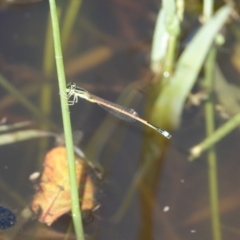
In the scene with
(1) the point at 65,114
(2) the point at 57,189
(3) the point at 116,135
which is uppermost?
(3) the point at 116,135

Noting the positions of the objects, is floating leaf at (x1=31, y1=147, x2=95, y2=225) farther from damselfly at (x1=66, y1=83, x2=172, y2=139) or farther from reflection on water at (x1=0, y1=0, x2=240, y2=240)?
damselfly at (x1=66, y1=83, x2=172, y2=139)

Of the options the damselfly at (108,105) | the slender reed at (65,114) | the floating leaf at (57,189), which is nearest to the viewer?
the slender reed at (65,114)

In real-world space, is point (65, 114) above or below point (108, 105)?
below

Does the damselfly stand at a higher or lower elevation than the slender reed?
higher

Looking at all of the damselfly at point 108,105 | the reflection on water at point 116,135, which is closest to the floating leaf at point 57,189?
the reflection on water at point 116,135

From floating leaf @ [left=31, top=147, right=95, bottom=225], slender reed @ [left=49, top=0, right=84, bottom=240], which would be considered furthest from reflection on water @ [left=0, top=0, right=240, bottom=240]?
→ slender reed @ [left=49, top=0, right=84, bottom=240]

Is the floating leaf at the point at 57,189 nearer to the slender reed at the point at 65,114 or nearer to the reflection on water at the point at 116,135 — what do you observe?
the reflection on water at the point at 116,135

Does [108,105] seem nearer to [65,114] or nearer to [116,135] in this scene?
[65,114]

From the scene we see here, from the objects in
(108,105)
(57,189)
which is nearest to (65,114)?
(108,105)

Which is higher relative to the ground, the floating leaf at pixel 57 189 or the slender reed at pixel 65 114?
the floating leaf at pixel 57 189

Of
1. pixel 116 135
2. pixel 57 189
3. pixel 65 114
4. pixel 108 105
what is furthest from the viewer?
pixel 116 135

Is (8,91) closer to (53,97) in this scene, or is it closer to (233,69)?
(53,97)

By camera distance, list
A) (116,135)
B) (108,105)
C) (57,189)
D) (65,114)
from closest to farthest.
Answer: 1. (65,114)
2. (108,105)
3. (57,189)
4. (116,135)

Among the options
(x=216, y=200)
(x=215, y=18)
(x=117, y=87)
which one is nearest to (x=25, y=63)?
(x=117, y=87)
